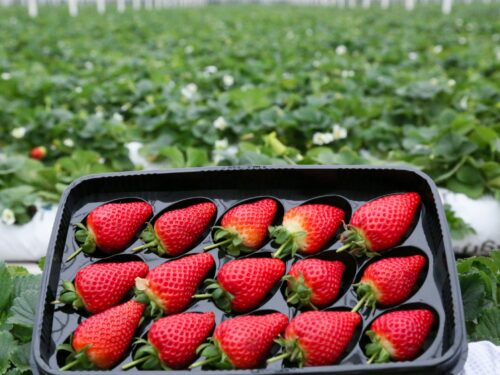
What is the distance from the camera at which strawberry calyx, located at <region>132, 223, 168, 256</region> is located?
122 cm

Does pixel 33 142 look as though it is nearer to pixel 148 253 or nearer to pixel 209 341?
pixel 148 253

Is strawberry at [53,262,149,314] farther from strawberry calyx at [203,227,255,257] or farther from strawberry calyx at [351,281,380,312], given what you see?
strawberry calyx at [351,281,380,312]

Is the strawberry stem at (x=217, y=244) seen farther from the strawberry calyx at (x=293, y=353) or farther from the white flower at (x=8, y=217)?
the white flower at (x=8, y=217)

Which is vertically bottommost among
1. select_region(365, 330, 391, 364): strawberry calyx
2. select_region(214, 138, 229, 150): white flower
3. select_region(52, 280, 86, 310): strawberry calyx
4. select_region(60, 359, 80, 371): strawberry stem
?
select_region(214, 138, 229, 150): white flower

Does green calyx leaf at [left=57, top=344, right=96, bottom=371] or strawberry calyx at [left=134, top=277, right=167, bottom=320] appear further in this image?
strawberry calyx at [left=134, top=277, right=167, bottom=320]

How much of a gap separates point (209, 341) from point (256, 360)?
0.29 feet

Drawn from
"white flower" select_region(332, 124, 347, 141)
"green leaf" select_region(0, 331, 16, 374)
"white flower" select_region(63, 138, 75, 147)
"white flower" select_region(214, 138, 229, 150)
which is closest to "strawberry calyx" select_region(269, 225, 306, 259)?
"green leaf" select_region(0, 331, 16, 374)

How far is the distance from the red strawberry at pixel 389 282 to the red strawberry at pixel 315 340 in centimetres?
8

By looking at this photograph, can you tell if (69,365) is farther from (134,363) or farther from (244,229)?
(244,229)

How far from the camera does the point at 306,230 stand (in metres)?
1.18

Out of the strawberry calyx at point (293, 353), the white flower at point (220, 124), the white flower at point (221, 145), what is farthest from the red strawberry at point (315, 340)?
the white flower at point (220, 124)

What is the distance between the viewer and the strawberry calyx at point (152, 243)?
48.0 inches

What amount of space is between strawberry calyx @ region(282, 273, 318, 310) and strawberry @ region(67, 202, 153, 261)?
0.34 meters

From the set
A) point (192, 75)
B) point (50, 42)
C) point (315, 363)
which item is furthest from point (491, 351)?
point (50, 42)
